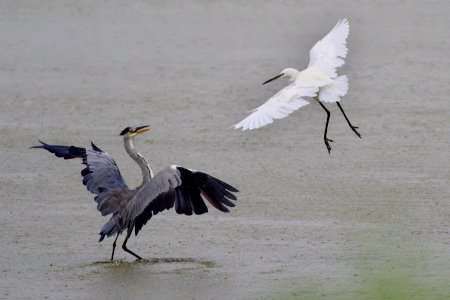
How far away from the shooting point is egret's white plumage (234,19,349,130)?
640 centimetres

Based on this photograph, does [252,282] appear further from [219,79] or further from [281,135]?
[219,79]

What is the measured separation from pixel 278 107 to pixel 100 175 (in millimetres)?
1424

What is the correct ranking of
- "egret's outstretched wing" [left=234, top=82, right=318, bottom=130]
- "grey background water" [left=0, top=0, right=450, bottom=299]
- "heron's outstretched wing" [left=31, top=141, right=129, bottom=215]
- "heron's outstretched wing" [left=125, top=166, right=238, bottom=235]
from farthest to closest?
"heron's outstretched wing" [left=31, top=141, right=129, bottom=215] < "heron's outstretched wing" [left=125, top=166, right=238, bottom=235] < "grey background water" [left=0, top=0, right=450, bottom=299] < "egret's outstretched wing" [left=234, top=82, right=318, bottom=130]

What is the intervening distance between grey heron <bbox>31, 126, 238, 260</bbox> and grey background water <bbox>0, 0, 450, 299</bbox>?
11.7 inches

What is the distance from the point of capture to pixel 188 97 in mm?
11078

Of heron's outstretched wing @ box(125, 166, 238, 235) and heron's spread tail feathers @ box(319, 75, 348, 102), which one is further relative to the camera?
heron's spread tail feathers @ box(319, 75, 348, 102)

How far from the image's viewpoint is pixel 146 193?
21.9 feet

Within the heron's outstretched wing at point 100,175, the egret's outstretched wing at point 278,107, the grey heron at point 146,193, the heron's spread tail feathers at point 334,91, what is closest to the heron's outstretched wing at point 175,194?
the grey heron at point 146,193

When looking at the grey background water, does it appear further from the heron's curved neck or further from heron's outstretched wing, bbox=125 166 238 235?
the heron's curved neck

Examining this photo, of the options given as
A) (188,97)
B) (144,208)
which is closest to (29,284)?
(144,208)

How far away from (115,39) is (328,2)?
9.83ft

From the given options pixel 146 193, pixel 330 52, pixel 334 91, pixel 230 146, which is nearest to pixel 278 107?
pixel 334 91

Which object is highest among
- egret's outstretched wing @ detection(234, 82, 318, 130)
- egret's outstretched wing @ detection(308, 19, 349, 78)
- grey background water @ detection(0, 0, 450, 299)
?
egret's outstretched wing @ detection(308, 19, 349, 78)

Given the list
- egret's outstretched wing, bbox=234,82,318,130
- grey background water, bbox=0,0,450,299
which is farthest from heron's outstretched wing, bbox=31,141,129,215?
egret's outstretched wing, bbox=234,82,318,130
